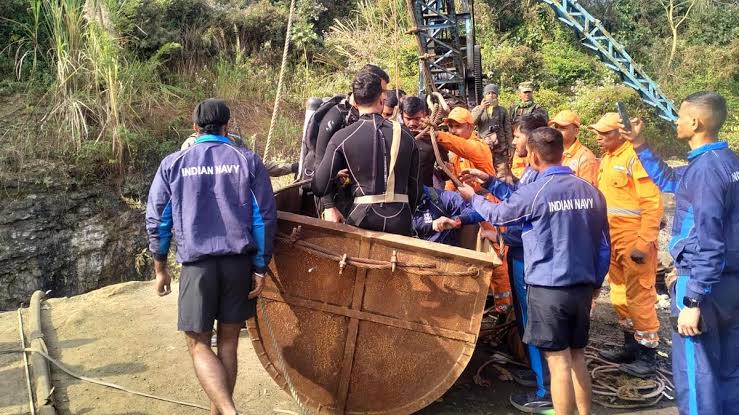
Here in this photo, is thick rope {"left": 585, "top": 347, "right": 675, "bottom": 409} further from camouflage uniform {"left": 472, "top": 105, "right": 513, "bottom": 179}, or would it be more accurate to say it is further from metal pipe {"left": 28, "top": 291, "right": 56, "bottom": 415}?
camouflage uniform {"left": 472, "top": 105, "right": 513, "bottom": 179}

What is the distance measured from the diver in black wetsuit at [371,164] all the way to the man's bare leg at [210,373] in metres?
1.04

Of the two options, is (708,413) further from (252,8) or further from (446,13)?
(252,8)

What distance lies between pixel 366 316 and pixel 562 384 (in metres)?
1.08

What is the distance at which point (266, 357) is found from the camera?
3270 millimetres

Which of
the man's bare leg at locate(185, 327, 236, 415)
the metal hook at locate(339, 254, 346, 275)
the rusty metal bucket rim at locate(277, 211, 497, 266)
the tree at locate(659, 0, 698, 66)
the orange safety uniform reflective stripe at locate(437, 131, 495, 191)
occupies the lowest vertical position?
the man's bare leg at locate(185, 327, 236, 415)

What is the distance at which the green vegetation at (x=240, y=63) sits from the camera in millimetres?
8734

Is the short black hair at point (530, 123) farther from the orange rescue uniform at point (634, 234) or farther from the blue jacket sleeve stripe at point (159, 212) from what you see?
the blue jacket sleeve stripe at point (159, 212)

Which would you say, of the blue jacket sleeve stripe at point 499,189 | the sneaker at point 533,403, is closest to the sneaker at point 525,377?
the sneaker at point 533,403

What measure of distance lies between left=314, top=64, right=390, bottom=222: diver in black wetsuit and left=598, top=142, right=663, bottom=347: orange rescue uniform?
1.84m

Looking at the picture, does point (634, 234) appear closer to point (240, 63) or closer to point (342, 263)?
point (342, 263)

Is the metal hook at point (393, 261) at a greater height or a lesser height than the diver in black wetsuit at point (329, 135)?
lesser

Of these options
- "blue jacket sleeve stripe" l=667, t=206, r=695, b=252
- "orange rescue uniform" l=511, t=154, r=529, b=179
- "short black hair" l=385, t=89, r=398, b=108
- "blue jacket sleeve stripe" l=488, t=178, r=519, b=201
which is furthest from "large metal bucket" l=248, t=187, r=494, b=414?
"orange rescue uniform" l=511, t=154, r=529, b=179

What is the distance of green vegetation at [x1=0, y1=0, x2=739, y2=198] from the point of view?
8734 mm

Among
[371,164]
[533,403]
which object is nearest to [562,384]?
[533,403]
